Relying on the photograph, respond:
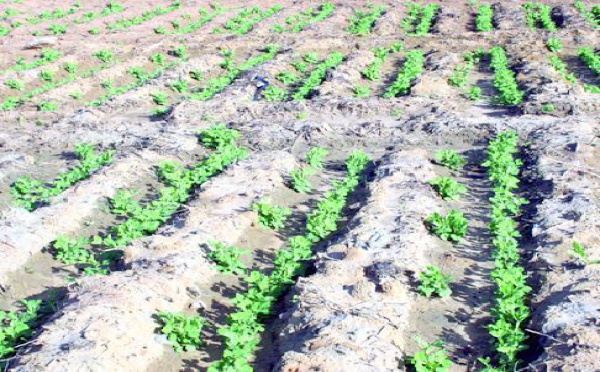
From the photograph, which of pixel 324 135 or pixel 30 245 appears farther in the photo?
pixel 324 135

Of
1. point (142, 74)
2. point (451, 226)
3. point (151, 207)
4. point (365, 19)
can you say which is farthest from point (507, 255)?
point (365, 19)

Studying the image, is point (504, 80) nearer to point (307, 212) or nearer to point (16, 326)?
point (307, 212)

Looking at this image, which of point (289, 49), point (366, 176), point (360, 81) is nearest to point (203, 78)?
point (289, 49)

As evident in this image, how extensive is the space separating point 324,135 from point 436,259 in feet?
13.8

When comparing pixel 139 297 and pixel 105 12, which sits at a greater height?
pixel 139 297

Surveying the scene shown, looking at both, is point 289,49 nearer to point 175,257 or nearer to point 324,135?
point 324,135

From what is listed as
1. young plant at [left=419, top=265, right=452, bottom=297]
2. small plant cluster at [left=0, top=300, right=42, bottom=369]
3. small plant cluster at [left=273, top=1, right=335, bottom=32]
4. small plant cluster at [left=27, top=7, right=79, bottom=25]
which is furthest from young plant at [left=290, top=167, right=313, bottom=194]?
small plant cluster at [left=27, top=7, right=79, bottom=25]

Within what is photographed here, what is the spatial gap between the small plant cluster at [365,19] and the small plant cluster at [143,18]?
706cm

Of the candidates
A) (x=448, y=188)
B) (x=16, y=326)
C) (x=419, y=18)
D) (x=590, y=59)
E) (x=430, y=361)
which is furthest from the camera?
(x=419, y=18)

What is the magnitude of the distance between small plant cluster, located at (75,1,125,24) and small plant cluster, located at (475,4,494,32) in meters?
12.8

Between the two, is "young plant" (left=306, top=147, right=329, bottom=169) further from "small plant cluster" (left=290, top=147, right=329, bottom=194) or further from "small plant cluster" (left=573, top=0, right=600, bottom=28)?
"small plant cluster" (left=573, top=0, right=600, bottom=28)

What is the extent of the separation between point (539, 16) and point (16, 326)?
19.2m

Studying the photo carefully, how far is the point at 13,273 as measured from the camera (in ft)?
22.8

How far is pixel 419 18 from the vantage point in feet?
72.4
